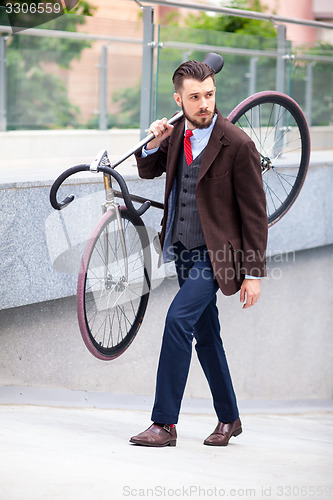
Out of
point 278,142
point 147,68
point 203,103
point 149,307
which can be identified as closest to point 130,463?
point 203,103

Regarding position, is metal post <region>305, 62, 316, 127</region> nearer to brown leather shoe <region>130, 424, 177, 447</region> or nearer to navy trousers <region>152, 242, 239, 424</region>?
navy trousers <region>152, 242, 239, 424</region>

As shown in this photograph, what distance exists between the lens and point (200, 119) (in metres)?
3.62

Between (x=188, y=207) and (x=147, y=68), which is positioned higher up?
(x=147, y=68)

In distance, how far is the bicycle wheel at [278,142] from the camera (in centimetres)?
479

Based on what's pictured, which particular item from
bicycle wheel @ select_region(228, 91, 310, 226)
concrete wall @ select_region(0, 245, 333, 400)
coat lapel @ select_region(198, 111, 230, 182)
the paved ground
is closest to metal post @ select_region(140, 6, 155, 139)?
bicycle wheel @ select_region(228, 91, 310, 226)

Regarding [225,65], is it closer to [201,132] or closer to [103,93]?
[103,93]

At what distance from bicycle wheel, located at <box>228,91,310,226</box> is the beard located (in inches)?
34.2

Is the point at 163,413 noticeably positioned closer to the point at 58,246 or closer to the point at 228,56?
the point at 58,246

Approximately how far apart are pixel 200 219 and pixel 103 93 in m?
5.14

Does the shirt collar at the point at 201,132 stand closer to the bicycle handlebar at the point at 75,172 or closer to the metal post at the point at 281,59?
the bicycle handlebar at the point at 75,172

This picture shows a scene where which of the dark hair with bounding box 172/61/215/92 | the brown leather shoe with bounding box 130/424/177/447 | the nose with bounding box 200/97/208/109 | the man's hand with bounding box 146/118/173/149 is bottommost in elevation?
the brown leather shoe with bounding box 130/424/177/447

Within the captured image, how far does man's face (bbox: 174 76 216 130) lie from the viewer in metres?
3.57

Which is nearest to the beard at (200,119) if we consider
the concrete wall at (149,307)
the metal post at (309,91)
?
the concrete wall at (149,307)

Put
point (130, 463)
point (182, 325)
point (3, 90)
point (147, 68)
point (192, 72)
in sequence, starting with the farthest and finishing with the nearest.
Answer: point (3, 90), point (147, 68), point (182, 325), point (192, 72), point (130, 463)
